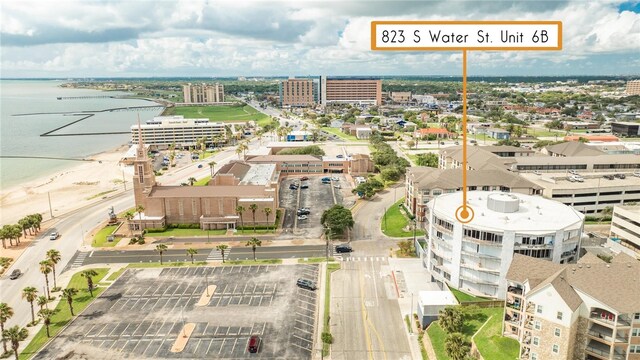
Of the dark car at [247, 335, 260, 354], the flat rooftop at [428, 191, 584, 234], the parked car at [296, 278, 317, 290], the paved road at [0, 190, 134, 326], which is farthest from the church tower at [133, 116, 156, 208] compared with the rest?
the flat rooftop at [428, 191, 584, 234]

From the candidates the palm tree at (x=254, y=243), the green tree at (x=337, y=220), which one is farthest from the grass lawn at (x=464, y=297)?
the palm tree at (x=254, y=243)

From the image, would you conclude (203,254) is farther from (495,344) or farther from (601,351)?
(601,351)

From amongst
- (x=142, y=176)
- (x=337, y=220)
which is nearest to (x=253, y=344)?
(x=337, y=220)

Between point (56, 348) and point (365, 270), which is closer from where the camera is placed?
point (56, 348)

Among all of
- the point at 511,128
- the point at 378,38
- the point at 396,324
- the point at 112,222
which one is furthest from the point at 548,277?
the point at 511,128

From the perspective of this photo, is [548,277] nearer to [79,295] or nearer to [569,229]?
[569,229]
